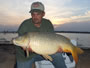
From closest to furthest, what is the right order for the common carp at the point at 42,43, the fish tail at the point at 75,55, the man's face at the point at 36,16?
the common carp at the point at 42,43 → the fish tail at the point at 75,55 → the man's face at the point at 36,16

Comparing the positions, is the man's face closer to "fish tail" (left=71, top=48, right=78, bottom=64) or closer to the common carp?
the common carp

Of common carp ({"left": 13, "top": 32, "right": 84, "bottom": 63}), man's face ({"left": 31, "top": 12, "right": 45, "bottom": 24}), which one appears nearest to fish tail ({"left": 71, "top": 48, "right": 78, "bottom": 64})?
common carp ({"left": 13, "top": 32, "right": 84, "bottom": 63})

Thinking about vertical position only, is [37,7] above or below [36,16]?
above

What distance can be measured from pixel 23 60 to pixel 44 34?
1012 millimetres

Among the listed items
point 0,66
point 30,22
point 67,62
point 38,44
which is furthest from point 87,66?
point 38,44

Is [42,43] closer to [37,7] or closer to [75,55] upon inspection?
[75,55]

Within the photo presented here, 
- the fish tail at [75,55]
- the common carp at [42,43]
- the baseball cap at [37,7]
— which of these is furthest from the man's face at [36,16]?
the fish tail at [75,55]

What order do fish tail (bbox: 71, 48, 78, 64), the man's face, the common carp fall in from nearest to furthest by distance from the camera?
the common carp, fish tail (bbox: 71, 48, 78, 64), the man's face

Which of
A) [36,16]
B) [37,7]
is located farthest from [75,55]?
[37,7]

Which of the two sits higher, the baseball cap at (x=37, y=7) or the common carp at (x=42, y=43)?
the baseball cap at (x=37, y=7)

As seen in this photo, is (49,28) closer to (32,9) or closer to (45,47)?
(32,9)

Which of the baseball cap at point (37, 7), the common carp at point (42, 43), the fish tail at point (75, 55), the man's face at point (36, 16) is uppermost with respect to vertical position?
the baseball cap at point (37, 7)

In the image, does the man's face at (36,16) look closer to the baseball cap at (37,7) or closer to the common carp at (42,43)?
the baseball cap at (37,7)

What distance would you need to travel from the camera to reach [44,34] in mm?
3443
